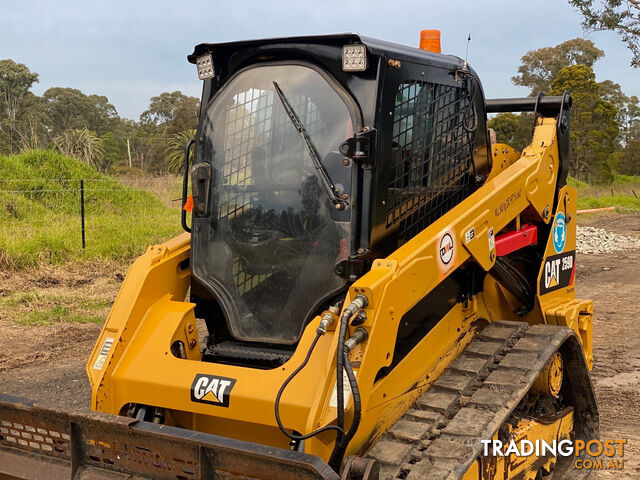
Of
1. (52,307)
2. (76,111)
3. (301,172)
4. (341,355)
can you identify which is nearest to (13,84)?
(76,111)

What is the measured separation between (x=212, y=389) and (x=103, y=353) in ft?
2.11

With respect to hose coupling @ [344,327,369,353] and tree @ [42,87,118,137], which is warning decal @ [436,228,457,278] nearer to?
hose coupling @ [344,327,369,353]

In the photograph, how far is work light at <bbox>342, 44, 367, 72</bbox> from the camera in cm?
312

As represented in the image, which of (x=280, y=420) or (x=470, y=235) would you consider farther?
(x=470, y=235)

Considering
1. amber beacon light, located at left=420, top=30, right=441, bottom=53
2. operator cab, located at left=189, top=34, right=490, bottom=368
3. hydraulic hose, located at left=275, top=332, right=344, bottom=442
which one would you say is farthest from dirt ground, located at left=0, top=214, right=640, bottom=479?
amber beacon light, located at left=420, top=30, right=441, bottom=53

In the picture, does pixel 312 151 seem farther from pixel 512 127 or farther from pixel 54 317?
pixel 512 127

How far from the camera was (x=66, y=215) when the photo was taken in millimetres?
12156

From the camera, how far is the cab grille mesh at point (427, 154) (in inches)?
133

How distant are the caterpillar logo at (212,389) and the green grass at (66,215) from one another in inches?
291

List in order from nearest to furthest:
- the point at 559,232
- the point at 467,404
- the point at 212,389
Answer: the point at 212,389, the point at 467,404, the point at 559,232

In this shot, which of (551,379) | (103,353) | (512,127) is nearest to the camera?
(103,353)

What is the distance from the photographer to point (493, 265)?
3.85 meters

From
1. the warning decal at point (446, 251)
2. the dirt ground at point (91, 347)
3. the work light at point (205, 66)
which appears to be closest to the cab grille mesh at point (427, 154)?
the warning decal at point (446, 251)

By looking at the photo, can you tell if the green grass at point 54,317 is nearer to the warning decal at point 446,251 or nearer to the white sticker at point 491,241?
the white sticker at point 491,241
